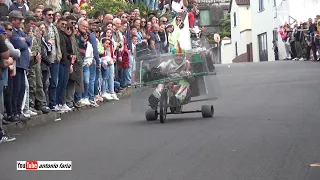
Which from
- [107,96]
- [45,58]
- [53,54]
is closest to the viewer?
[45,58]

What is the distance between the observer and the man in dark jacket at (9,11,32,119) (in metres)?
14.1

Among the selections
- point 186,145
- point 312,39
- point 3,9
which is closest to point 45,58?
point 3,9

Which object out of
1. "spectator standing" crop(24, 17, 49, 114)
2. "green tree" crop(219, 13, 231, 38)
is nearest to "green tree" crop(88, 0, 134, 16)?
"spectator standing" crop(24, 17, 49, 114)

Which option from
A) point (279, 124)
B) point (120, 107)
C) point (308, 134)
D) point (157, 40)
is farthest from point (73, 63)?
point (308, 134)

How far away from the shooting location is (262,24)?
60.1 meters

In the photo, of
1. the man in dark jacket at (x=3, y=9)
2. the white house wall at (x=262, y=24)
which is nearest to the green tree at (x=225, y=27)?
the white house wall at (x=262, y=24)

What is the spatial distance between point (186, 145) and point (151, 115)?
12.7 feet

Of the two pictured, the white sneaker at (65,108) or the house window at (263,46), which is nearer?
the white sneaker at (65,108)

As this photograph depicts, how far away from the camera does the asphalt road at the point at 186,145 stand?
819 cm

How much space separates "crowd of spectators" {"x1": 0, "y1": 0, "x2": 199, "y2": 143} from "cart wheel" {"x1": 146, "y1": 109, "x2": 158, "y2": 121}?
0.74 meters

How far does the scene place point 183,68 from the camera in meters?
14.0

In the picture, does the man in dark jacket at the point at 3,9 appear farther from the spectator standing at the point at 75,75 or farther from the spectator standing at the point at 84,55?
the spectator standing at the point at 84,55

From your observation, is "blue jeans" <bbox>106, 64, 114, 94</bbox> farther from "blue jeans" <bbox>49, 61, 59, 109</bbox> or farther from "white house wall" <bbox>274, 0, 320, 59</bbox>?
"white house wall" <bbox>274, 0, 320, 59</bbox>

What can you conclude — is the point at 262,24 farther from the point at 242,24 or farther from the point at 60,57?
the point at 60,57
